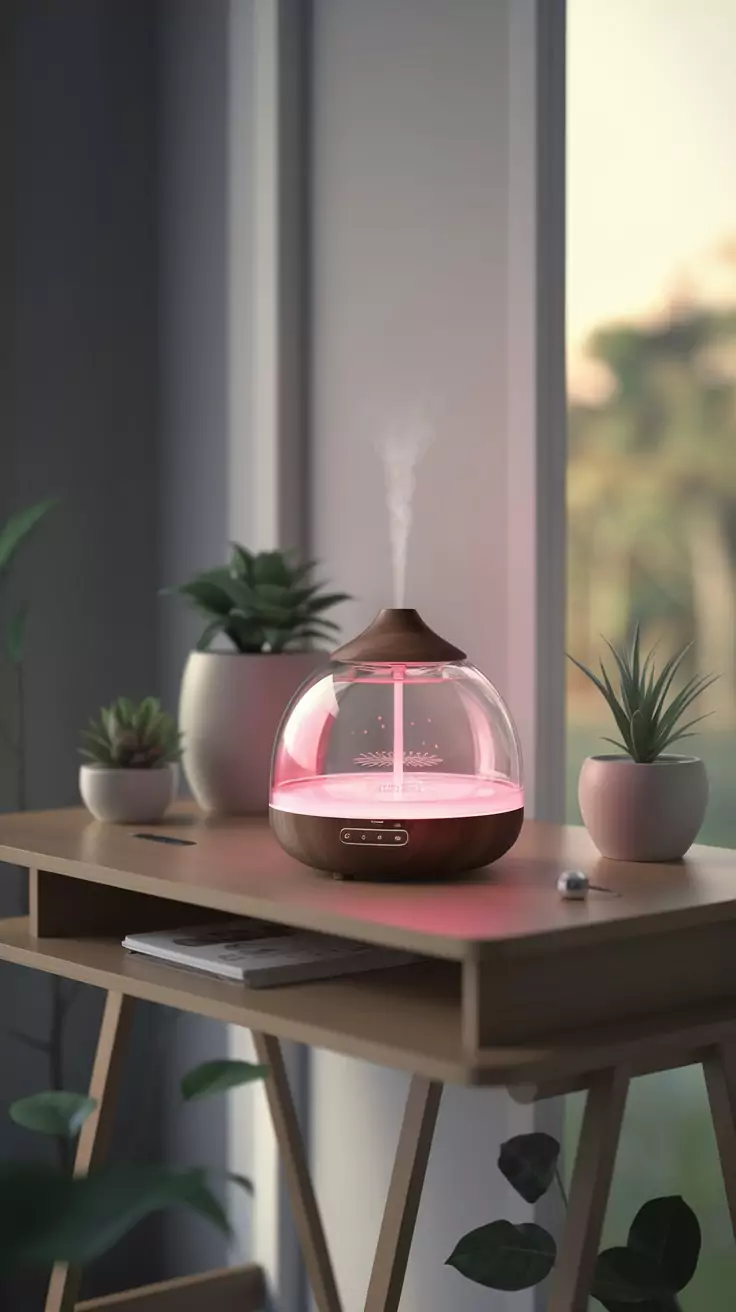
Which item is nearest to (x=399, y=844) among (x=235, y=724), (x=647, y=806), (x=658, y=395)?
(x=647, y=806)

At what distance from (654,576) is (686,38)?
59 cm

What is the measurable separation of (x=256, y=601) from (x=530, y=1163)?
2.30 feet

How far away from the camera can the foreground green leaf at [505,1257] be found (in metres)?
1.45

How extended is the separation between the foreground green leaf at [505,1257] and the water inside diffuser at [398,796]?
1.31 ft

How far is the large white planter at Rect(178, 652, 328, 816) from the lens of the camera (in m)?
1.80

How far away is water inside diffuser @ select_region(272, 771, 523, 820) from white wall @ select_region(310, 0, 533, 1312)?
0.45 m

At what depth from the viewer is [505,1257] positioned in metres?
1.47

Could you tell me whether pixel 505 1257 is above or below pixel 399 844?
below

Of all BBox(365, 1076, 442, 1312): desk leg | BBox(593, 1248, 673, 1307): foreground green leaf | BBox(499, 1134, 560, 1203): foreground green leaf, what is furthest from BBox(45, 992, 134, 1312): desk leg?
BBox(593, 1248, 673, 1307): foreground green leaf

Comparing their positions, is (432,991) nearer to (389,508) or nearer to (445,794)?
(445,794)

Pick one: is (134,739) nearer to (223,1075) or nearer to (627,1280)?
(223,1075)

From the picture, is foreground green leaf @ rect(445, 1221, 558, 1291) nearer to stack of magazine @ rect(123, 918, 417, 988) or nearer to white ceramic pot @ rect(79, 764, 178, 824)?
stack of magazine @ rect(123, 918, 417, 988)

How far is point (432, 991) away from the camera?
1363 millimetres

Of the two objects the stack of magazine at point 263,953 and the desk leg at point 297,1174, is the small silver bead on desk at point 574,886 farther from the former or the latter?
the desk leg at point 297,1174
